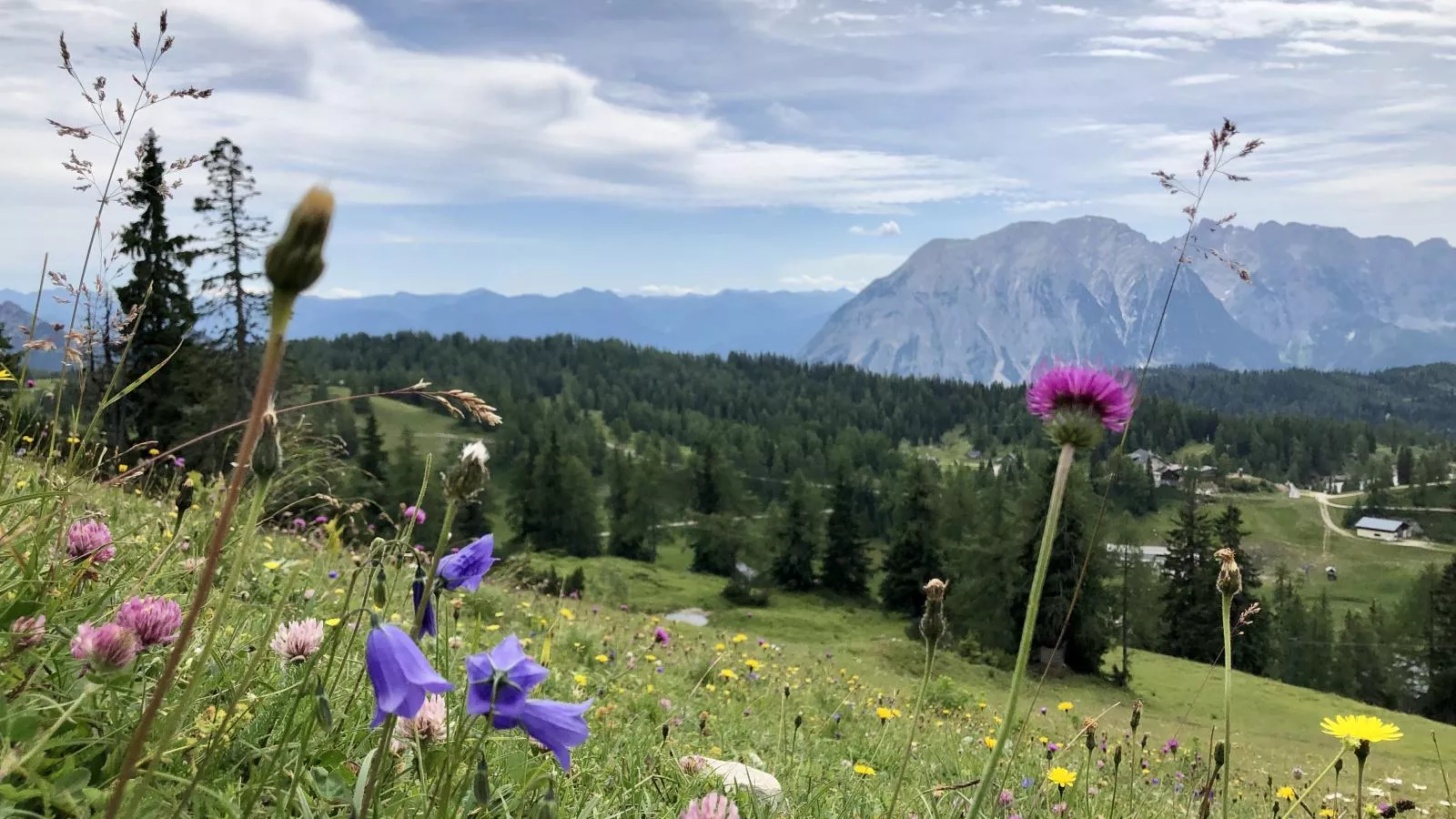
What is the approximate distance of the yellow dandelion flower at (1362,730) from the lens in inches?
98.0

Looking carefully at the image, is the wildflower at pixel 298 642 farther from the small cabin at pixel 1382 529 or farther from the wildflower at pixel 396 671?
the small cabin at pixel 1382 529

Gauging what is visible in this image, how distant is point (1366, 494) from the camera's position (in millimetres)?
150875

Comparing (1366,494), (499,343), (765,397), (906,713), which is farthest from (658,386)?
(906,713)

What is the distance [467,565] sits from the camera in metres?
1.52

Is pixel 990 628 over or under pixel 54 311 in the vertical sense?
under

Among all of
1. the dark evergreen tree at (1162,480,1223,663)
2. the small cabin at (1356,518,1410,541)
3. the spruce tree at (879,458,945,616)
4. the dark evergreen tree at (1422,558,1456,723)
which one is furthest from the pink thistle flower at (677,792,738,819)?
the small cabin at (1356,518,1410,541)

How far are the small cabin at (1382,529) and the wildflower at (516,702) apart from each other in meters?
168

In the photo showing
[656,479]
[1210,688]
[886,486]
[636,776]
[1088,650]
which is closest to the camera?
[636,776]

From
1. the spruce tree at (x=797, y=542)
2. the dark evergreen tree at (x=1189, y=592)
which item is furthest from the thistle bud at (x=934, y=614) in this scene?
the spruce tree at (x=797, y=542)

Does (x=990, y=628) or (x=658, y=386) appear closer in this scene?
(x=990, y=628)

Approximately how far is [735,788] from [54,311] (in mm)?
3558

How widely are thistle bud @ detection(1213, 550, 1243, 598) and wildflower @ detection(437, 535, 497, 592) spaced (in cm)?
166

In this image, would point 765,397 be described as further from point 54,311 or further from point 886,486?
point 54,311

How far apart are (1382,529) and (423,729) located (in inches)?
6783
